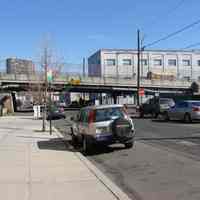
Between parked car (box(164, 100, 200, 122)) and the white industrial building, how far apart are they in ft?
287

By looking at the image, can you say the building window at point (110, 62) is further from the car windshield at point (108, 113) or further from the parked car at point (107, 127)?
the car windshield at point (108, 113)

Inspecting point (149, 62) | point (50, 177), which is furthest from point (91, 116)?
point (149, 62)

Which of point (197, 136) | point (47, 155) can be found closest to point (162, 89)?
point (197, 136)

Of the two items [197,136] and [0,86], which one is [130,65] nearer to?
[0,86]

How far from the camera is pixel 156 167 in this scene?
452 inches

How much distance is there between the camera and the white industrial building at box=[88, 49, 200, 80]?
4739 inches

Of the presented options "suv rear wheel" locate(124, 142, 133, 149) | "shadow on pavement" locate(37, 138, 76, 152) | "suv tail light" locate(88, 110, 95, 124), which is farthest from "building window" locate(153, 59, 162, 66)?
"suv tail light" locate(88, 110, 95, 124)

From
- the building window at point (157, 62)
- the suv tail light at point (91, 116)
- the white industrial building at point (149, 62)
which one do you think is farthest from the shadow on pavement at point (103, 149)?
the building window at point (157, 62)

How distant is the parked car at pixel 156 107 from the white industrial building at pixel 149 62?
77.7m

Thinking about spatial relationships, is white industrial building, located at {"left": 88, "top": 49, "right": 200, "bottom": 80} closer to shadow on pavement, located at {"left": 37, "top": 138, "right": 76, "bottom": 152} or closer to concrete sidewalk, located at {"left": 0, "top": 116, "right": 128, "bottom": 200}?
shadow on pavement, located at {"left": 37, "top": 138, "right": 76, "bottom": 152}

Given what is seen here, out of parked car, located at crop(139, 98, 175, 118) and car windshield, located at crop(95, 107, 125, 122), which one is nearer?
car windshield, located at crop(95, 107, 125, 122)

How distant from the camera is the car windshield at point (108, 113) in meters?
15.5

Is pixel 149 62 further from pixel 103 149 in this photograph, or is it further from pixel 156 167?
pixel 156 167

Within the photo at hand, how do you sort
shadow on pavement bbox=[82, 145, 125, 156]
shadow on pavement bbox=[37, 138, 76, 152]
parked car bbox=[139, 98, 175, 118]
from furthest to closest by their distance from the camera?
parked car bbox=[139, 98, 175, 118]
shadow on pavement bbox=[37, 138, 76, 152]
shadow on pavement bbox=[82, 145, 125, 156]
